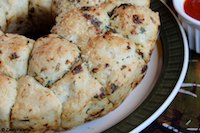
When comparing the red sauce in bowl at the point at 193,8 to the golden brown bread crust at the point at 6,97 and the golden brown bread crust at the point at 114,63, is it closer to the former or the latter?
the golden brown bread crust at the point at 114,63

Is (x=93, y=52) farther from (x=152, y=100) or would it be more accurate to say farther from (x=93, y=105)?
(x=152, y=100)

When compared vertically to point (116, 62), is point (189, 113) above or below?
below

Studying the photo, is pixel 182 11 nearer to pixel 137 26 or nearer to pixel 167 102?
pixel 137 26

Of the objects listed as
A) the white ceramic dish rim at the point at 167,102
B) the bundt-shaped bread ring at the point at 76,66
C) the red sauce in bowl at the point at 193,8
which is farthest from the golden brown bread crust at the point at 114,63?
Result: the red sauce in bowl at the point at 193,8

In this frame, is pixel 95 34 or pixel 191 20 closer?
pixel 95 34

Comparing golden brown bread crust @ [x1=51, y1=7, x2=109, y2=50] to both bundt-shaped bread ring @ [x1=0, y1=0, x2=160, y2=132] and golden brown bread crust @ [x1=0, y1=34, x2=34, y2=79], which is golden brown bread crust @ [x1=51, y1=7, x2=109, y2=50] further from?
golden brown bread crust @ [x1=0, y1=34, x2=34, y2=79]

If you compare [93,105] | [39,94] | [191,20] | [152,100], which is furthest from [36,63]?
[191,20]
